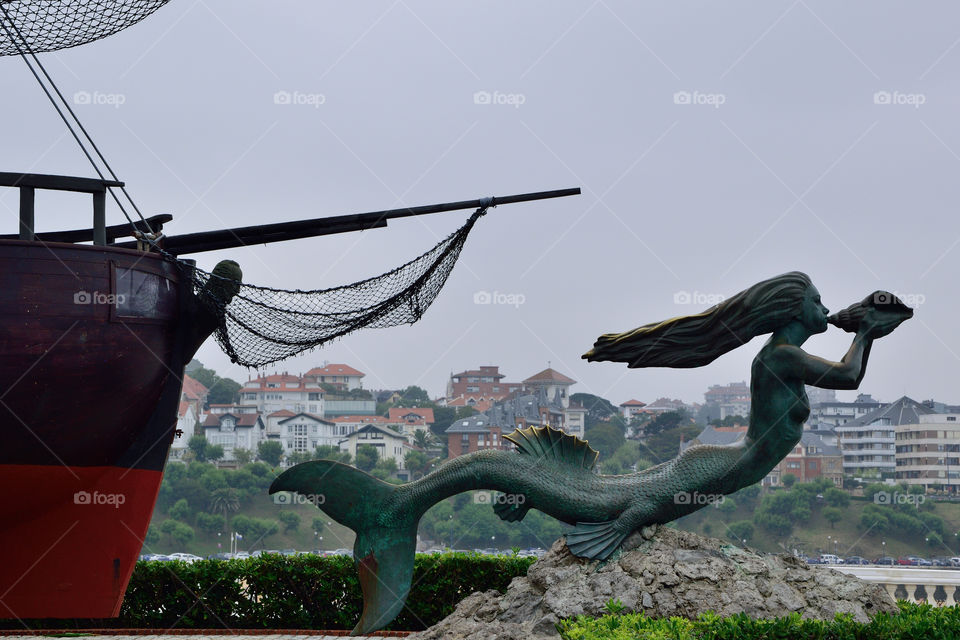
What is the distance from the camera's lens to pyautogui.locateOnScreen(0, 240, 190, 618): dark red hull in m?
8.34

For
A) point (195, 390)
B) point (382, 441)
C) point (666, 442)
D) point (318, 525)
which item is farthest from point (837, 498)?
point (195, 390)

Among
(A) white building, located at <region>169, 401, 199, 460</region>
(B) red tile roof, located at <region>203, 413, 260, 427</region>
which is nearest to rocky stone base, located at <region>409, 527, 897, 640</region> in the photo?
(A) white building, located at <region>169, 401, 199, 460</region>

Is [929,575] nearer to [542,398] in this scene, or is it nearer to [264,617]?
[264,617]

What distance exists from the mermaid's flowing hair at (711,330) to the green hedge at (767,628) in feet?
6.60

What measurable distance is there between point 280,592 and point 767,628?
20.1 feet

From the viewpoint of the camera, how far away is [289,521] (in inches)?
2094

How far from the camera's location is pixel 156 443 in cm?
956

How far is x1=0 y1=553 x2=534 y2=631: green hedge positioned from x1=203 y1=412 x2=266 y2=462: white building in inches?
2326

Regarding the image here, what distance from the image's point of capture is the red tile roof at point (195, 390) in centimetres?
7388

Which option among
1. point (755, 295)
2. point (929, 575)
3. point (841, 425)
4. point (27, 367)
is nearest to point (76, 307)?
point (27, 367)

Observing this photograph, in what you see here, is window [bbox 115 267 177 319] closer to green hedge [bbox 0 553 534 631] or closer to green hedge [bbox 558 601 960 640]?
green hedge [bbox 0 553 534 631]

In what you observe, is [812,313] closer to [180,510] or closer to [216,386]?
[180,510]

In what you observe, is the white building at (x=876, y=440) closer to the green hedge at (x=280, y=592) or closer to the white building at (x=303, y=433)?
the white building at (x=303, y=433)

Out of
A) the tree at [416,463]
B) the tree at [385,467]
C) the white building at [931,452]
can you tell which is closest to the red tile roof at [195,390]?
the tree at [385,467]
